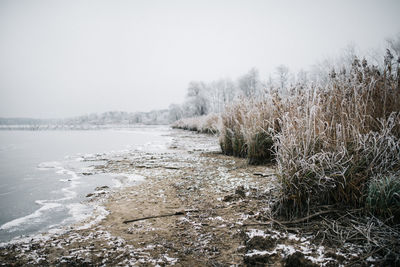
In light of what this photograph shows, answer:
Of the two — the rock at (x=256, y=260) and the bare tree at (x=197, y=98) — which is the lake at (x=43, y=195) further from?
the bare tree at (x=197, y=98)

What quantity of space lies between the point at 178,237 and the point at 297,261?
82 centimetres

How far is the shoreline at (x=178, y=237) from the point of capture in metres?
1.28

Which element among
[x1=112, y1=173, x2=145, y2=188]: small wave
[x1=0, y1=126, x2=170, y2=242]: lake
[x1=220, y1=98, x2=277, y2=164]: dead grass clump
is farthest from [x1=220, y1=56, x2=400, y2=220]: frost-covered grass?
[x1=112, y1=173, x2=145, y2=188]: small wave

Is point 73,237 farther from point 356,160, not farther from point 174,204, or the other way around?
point 356,160

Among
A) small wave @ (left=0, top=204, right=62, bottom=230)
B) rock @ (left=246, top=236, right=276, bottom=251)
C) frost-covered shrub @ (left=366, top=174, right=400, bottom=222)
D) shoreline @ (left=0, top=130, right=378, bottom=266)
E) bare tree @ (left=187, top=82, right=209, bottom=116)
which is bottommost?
small wave @ (left=0, top=204, right=62, bottom=230)

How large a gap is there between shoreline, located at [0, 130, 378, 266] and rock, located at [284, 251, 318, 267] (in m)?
0.01

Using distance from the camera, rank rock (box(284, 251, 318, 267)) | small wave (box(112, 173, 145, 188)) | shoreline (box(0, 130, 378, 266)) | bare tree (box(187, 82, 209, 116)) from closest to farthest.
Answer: rock (box(284, 251, 318, 267)), shoreline (box(0, 130, 378, 266)), small wave (box(112, 173, 145, 188)), bare tree (box(187, 82, 209, 116))

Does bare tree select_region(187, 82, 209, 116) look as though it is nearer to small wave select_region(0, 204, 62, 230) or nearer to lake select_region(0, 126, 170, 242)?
Result: lake select_region(0, 126, 170, 242)

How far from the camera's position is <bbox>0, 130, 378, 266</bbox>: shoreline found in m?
1.28

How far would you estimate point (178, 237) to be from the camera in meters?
1.57

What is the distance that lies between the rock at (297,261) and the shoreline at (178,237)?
11 millimetres

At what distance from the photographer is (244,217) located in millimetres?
1799

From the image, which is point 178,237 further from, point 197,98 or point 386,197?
point 197,98

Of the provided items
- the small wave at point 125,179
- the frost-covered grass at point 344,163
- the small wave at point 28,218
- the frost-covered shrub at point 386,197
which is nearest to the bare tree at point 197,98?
the small wave at point 125,179
